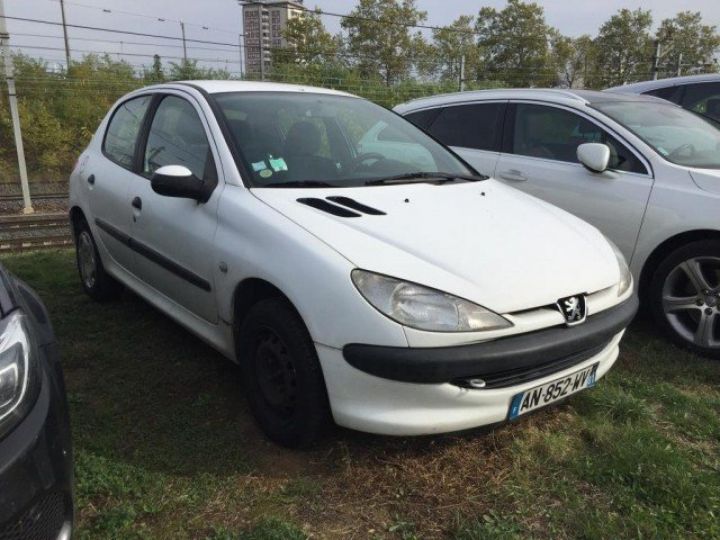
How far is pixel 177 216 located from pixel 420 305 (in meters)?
1.50

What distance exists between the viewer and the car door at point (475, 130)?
4.70 meters

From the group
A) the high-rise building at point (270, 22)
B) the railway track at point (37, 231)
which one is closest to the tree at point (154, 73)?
the high-rise building at point (270, 22)

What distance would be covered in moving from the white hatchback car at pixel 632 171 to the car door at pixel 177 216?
2345 mm

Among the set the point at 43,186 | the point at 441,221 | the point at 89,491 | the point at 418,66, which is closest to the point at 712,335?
the point at 441,221

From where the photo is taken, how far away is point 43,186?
15.3m

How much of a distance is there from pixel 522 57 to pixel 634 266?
3885 cm

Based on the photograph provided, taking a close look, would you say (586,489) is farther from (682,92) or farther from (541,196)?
(682,92)

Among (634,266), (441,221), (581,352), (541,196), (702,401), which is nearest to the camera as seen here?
(581,352)

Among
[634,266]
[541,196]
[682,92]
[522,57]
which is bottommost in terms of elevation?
[634,266]

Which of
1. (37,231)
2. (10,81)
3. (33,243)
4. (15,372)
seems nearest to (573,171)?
(15,372)

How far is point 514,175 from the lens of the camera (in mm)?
4449

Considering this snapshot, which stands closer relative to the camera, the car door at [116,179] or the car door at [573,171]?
the car door at [116,179]

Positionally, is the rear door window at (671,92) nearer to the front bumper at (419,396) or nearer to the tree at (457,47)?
the front bumper at (419,396)

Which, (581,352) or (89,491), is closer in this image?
(89,491)
